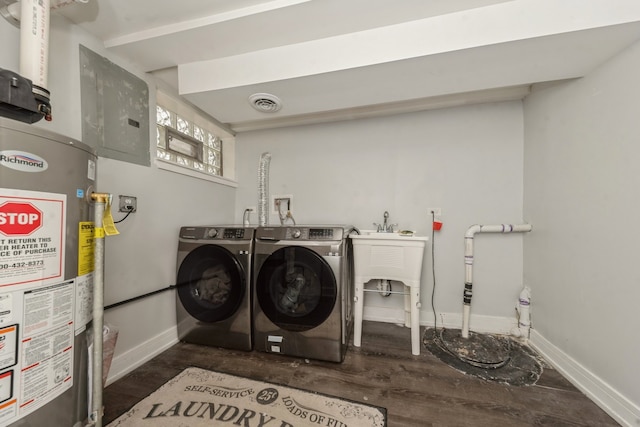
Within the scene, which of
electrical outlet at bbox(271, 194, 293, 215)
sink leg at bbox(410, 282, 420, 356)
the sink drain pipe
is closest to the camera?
sink leg at bbox(410, 282, 420, 356)

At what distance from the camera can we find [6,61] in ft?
3.37

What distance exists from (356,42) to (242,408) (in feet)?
7.11

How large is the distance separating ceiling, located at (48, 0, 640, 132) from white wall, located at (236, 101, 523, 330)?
587 mm

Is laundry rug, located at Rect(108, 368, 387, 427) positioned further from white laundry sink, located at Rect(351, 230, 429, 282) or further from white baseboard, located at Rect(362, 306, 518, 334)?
white baseboard, located at Rect(362, 306, 518, 334)

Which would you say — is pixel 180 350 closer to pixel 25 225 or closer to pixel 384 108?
pixel 25 225

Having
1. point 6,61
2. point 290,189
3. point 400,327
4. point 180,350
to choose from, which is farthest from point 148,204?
point 400,327

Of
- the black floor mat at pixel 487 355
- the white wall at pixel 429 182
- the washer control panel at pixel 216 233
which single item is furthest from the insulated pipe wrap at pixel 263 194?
the black floor mat at pixel 487 355

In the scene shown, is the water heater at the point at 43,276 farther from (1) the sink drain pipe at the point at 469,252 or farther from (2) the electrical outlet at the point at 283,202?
(1) the sink drain pipe at the point at 469,252

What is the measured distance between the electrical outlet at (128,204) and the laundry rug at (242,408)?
3.65 feet

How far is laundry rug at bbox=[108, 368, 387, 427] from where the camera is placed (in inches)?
43.7

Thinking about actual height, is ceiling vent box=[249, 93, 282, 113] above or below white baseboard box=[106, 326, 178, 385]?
above

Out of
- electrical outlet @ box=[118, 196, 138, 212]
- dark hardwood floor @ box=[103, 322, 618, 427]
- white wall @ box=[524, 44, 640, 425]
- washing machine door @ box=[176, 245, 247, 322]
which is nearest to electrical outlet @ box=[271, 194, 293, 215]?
washing machine door @ box=[176, 245, 247, 322]

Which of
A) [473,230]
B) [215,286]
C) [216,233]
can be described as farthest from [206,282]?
[473,230]

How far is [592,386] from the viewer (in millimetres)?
1265
